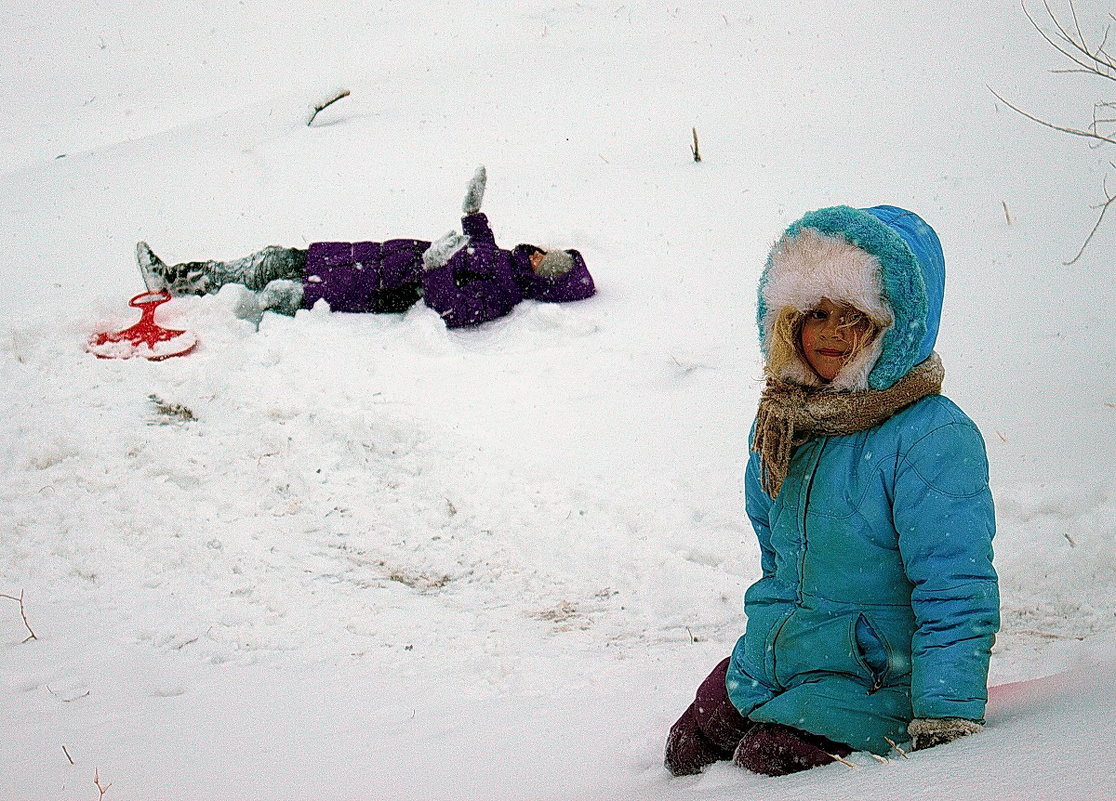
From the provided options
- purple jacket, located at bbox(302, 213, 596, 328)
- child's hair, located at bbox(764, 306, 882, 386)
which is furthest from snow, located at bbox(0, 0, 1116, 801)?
child's hair, located at bbox(764, 306, 882, 386)

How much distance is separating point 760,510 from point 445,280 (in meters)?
3.34

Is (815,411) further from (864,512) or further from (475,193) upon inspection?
(475,193)

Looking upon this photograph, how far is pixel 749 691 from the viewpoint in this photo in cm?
207

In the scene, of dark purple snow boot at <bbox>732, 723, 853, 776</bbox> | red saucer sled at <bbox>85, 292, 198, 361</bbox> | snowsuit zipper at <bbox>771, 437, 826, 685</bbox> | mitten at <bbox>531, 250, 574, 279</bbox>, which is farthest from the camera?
mitten at <bbox>531, 250, 574, 279</bbox>

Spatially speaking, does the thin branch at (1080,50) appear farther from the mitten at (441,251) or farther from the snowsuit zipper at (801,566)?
the mitten at (441,251)

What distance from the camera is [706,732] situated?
2148 millimetres

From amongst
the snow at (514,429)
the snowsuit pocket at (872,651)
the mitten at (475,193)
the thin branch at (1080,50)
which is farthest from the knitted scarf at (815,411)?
the mitten at (475,193)

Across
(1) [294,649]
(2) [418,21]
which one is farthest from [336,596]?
(2) [418,21]

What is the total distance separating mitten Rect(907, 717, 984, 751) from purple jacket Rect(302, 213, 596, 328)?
3.79 meters

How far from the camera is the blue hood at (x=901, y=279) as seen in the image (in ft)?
6.06

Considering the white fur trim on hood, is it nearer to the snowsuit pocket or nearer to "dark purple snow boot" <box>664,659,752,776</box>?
the snowsuit pocket

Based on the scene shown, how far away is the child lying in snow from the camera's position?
207 inches

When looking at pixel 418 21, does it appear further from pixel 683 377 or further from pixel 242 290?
pixel 683 377

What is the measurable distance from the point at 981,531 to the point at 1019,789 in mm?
567
